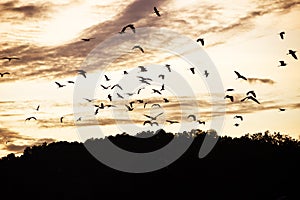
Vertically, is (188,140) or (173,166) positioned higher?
(188,140)

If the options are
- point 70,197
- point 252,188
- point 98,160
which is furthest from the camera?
point 98,160

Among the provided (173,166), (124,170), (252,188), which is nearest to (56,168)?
(124,170)

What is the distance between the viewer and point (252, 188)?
256ft

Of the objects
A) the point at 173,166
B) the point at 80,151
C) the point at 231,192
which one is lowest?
the point at 231,192

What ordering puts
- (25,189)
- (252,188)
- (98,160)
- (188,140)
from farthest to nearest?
1. (188,140)
2. (98,160)
3. (25,189)
4. (252,188)

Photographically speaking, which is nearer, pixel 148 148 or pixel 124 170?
pixel 124 170

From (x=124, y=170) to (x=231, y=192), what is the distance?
2560 centimetres

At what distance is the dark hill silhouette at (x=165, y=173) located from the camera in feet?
261

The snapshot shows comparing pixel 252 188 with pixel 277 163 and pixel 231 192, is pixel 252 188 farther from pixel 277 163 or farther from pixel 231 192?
pixel 277 163

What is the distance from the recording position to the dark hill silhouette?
7962 cm

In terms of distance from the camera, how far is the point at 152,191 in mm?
86000

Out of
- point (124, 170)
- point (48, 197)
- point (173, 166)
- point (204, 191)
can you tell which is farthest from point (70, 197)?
point (204, 191)

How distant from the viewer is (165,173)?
89000mm

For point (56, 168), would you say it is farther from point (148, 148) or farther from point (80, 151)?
point (148, 148)
